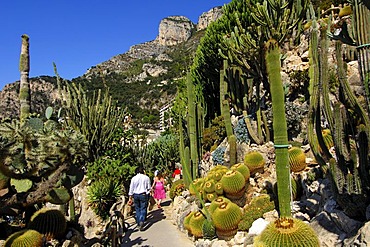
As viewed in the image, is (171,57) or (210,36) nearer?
(210,36)

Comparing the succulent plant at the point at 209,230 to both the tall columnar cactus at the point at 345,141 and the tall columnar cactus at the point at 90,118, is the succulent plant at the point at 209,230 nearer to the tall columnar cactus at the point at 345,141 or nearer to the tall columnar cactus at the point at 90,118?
the tall columnar cactus at the point at 345,141

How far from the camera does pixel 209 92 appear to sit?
1268 centimetres

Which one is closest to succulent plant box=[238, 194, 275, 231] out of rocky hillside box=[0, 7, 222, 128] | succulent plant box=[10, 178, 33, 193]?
succulent plant box=[10, 178, 33, 193]

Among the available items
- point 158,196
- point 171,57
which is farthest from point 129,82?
point 158,196

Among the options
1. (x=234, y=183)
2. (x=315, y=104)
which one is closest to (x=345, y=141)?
(x=315, y=104)

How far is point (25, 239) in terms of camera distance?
2.80m

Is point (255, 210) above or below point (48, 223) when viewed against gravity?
below

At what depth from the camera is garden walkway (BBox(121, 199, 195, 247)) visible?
5488mm

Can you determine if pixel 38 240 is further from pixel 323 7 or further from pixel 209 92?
pixel 323 7

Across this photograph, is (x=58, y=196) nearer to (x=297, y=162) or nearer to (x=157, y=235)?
(x=157, y=235)

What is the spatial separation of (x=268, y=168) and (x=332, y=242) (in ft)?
9.96

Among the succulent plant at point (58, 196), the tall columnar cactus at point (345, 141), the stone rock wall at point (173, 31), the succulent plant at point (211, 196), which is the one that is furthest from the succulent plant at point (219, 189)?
the stone rock wall at point (173, 31)

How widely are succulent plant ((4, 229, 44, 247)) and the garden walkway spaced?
271cm

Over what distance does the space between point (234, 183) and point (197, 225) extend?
994 mm
